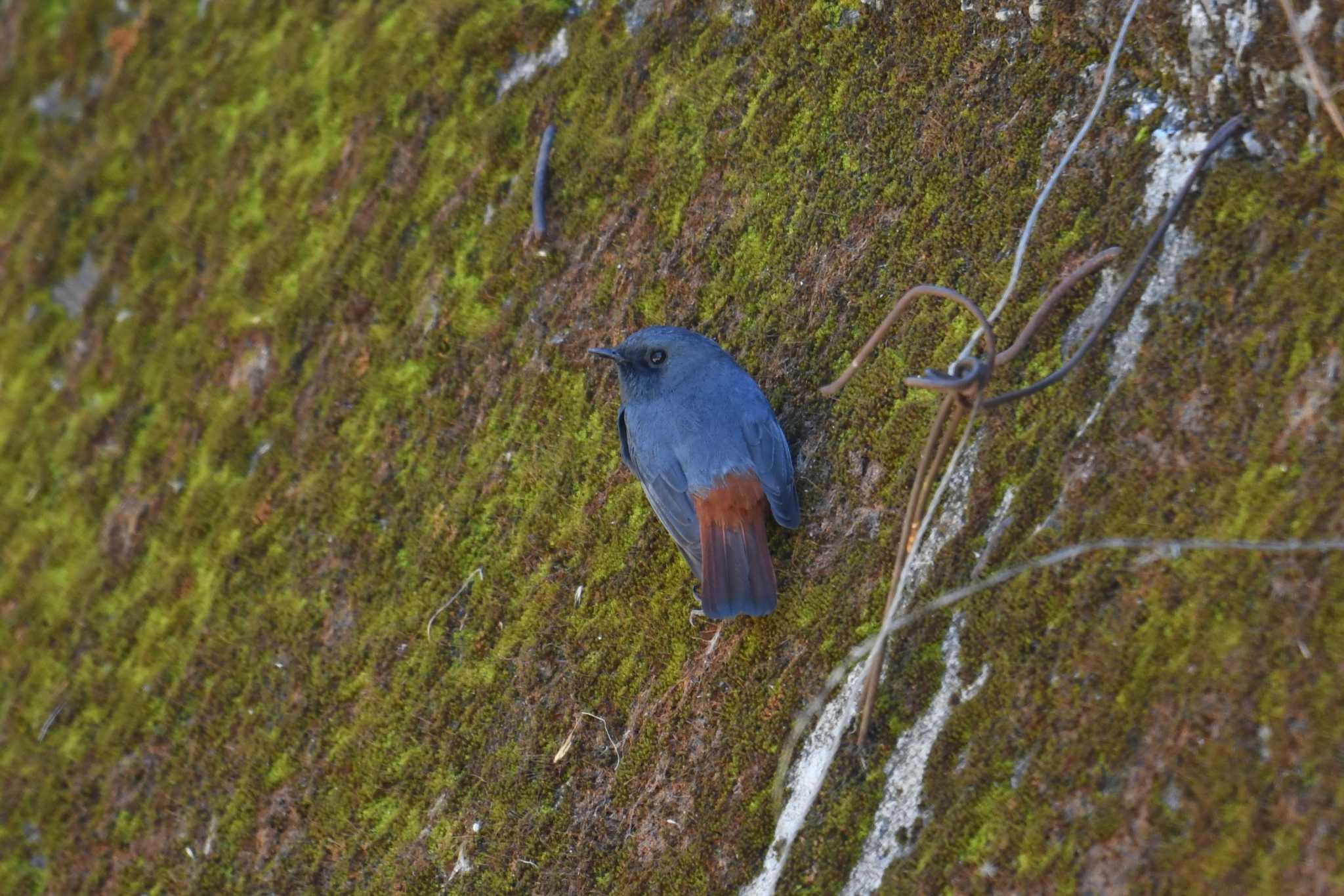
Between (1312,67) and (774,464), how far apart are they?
6.16 ft

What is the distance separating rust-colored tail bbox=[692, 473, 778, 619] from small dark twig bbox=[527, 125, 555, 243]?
1934 millimetres

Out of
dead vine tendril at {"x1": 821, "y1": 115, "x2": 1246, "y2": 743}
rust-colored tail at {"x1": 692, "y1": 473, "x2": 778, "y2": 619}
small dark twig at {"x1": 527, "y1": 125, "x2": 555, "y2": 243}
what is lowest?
rust-colored tail at {"x1": 692, "y1": 473, "x2": 778, "y2": 619}

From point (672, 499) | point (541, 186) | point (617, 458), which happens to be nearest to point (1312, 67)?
point (672, 499)

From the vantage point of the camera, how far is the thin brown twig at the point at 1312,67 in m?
2.97

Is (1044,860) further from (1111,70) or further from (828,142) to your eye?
(828,142)

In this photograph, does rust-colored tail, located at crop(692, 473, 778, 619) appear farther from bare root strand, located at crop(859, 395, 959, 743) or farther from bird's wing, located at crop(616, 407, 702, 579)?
bare root strand, located at crop(859, 395, 959, 743)

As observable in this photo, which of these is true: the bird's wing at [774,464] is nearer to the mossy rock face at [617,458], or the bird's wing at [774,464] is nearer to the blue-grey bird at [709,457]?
the blue-grey bird at [709,457]

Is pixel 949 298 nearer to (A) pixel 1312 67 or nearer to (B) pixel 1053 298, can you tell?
(B) pixel 1053 298

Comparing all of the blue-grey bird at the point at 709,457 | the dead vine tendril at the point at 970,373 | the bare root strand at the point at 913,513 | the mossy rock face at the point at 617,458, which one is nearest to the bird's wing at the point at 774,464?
the blue-grey bird at the point at 709,457

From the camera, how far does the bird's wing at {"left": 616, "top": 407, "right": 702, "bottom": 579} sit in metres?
4.04

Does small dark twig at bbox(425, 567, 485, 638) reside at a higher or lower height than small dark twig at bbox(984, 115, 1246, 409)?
lower

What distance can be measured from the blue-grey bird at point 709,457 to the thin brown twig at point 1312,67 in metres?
1.83

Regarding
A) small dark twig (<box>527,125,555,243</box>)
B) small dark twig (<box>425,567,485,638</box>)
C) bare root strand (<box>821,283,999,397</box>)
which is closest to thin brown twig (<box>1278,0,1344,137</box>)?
bare root strand (<box>821,283,999,397</box>)

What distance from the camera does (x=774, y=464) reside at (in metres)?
4.00
